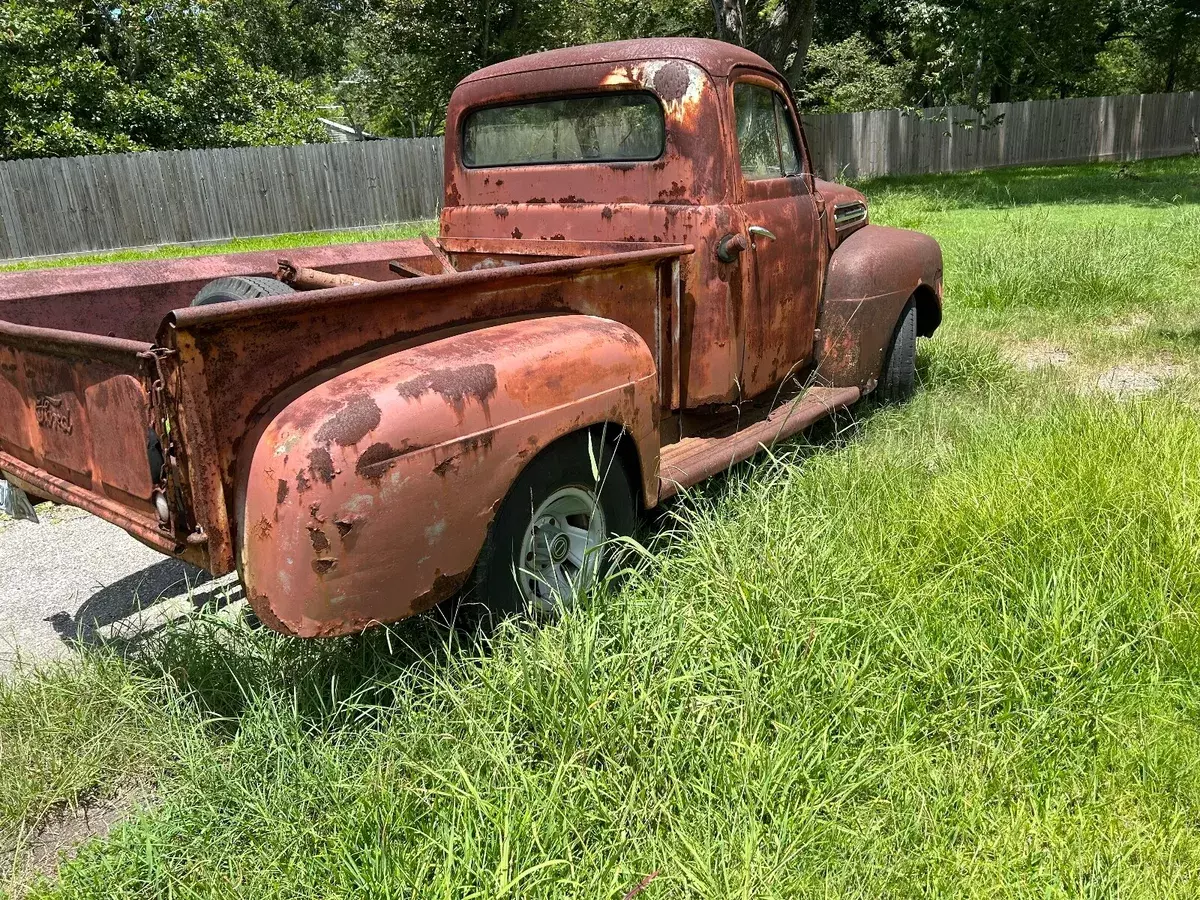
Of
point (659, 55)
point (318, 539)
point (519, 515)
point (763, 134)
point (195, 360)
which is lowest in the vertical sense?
point (519, 515)

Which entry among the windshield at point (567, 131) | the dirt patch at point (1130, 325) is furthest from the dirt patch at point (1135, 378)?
the windshield at point (567, 131)

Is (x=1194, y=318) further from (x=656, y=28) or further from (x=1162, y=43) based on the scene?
(x=1162, y=43)

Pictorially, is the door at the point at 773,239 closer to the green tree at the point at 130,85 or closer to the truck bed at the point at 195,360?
the truck bed at the point at 195,360

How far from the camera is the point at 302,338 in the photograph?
7.38 feet

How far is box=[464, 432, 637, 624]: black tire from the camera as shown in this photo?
2570 millimetres

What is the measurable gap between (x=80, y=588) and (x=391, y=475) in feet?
7.20

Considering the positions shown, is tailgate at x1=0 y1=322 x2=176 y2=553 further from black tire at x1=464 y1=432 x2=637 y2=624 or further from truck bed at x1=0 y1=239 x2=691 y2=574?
black tire at x1=464 y1=432 x2=637 y2=624

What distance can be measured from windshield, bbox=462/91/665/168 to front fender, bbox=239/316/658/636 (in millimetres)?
1447

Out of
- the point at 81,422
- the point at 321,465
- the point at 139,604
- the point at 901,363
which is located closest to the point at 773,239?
the point at 901,363

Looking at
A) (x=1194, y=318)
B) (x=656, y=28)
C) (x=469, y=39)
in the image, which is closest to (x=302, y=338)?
(x=1194, y=318)

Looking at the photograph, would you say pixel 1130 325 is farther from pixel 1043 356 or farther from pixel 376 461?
pixel 376 461

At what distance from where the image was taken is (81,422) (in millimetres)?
2473

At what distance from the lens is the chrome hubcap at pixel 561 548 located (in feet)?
8.86

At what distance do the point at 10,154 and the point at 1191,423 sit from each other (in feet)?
66.0
